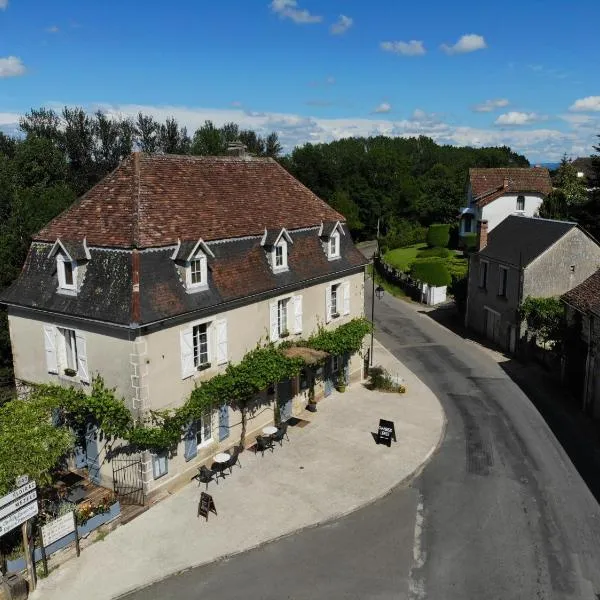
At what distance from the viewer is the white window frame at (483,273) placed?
128 feet

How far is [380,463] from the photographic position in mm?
21891

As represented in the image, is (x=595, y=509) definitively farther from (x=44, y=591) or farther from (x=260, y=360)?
(x=44, y=591)

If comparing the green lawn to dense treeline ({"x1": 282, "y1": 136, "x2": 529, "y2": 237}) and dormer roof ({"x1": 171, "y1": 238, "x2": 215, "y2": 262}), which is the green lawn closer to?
dense treeline ({"x1": 282, "y1": 136, "x2": 529, "y2": 237})

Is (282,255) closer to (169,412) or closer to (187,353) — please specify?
(187,353)

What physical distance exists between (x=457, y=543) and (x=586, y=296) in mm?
16377

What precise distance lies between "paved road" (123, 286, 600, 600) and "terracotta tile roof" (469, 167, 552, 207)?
1691 inches

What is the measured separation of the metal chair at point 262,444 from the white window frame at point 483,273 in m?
22.2

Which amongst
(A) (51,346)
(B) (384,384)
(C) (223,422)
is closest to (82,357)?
(A) (51,346)

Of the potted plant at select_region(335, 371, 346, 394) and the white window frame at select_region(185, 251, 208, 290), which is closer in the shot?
the white window frame at select_region(185, 251, 208, 290)

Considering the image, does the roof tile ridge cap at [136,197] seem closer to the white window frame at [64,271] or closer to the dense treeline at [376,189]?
the white window frame at [64,271]

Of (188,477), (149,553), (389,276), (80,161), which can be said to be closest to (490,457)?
(188,477)

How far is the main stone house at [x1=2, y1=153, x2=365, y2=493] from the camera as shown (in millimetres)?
18547

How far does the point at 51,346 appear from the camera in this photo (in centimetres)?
2003

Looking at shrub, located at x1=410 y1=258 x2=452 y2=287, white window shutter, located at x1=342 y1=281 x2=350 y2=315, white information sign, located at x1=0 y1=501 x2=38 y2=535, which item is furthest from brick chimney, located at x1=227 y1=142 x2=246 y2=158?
shrub, located at x1=410 y1=258 x2=452 y2=287
